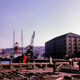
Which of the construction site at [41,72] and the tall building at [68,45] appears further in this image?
the tall building at [68,45]

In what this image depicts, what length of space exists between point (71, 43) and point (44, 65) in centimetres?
5939

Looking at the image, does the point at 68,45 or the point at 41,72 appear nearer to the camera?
the point at 41,72

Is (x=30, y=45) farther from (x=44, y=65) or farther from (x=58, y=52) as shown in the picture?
(x=44, y=65)

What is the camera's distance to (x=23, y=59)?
53469 millimetres

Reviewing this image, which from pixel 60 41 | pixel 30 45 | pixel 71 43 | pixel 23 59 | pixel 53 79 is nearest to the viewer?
pixel 53 79

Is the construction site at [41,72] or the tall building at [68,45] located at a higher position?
the tall building at [68,45]

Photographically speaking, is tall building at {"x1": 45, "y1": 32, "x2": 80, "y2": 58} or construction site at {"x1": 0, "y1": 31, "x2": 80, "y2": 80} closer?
construction site at {"x1": 0, "y1": 31, "x2": 80, "y2": 80}

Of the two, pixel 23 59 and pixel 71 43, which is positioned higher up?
pixel 71 43

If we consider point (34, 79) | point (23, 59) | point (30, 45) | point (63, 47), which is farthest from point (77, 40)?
point (34, 79)

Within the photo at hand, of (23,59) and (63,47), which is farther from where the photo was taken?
(63,47)

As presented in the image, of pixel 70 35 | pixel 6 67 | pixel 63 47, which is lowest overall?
pixel 6 67

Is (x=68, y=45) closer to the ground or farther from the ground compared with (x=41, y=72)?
farther from the ground

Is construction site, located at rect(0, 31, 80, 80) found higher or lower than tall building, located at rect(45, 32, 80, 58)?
lower

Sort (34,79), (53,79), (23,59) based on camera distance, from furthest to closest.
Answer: (23,59) → (34,79) → (53,79)
